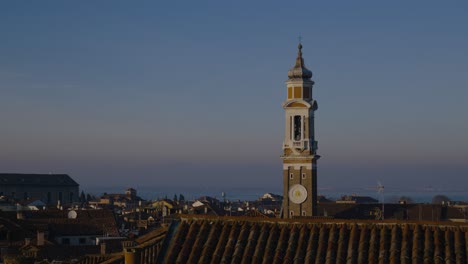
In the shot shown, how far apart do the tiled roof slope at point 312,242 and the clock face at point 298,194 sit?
5051 cm

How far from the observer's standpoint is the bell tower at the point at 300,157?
63719mm

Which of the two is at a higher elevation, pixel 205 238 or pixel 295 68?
pixel 295 68

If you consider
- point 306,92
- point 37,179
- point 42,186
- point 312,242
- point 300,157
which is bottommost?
point 312,242

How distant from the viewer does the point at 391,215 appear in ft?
227

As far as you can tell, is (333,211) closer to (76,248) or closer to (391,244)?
(76,248)

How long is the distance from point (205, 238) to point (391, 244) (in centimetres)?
246

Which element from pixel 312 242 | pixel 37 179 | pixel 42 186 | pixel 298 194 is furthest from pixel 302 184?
pixel 37 179

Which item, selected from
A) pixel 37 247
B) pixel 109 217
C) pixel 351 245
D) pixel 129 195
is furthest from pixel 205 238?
pixel 129 195

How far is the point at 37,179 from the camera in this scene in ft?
511

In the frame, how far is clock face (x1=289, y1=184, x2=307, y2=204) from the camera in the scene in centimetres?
6384

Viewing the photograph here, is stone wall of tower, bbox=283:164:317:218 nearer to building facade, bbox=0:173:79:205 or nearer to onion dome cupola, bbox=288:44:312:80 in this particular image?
onion dome cupola, bbox=288:44:312:80

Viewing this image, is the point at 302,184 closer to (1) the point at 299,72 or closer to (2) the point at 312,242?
(1) the point at 299,72

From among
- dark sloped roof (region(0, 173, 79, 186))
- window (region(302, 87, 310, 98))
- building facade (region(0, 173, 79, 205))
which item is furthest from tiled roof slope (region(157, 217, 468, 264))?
dark sloped roof (region(0, 173, 79, 186))

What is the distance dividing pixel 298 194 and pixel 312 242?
51323 millimetres
